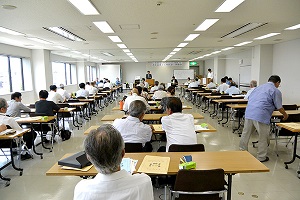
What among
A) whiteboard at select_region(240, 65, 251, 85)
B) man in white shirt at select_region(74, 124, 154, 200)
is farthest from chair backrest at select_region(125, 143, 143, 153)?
whiteboard at select_region(240, 65, 251, 85)

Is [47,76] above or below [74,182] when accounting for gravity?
above

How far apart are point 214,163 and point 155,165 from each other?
1.84ft

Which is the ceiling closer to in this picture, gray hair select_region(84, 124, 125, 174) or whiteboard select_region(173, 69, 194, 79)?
gray hair select_region(84, 124, 125, 174)

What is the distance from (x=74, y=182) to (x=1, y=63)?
26.1 feet

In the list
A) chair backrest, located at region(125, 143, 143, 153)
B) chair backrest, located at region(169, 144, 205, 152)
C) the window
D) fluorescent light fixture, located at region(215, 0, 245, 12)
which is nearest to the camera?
chair backrest, located at region(169, 144, 205, 152)

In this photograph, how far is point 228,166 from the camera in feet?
6.54

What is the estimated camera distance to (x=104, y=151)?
1081mm

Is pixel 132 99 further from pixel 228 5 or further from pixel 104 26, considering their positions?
pixel 228 5

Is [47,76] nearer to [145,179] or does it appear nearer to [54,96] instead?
[54,96]

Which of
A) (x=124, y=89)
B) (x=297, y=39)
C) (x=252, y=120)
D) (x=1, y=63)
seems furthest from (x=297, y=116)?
(x=124, y=89)

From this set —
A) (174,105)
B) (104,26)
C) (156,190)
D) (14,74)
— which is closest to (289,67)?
(104,26)

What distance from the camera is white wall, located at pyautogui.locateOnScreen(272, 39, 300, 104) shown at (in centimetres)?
843

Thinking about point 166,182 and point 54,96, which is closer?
point 166,182

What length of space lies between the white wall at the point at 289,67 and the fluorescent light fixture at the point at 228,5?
5739 millimetres
